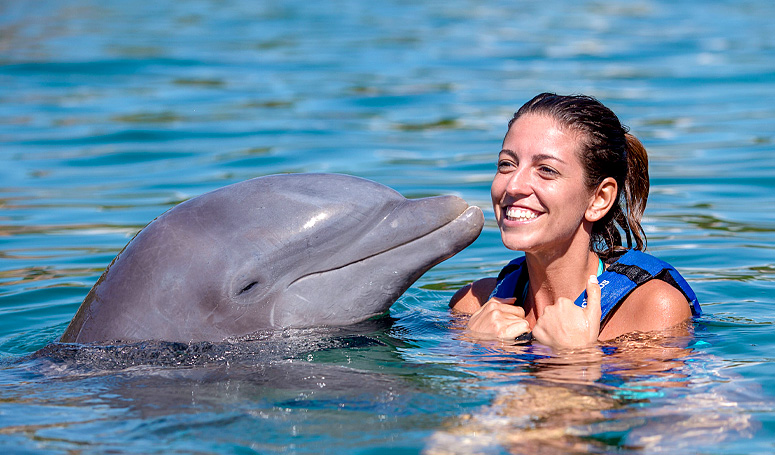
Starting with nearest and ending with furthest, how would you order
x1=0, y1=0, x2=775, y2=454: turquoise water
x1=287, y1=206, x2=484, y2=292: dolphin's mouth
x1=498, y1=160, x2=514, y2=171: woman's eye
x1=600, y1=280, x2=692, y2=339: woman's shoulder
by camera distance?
x1=0, y1=0, x2=775, y2=454: turquoise water
x1=287, y1=206, x2=484, y2=292: dolphin's mouth
x1=600, y1=280, x2=692, y2=339: woman's shoulder
x1=498, y1=160, x2=514, y2=171: woman's eye

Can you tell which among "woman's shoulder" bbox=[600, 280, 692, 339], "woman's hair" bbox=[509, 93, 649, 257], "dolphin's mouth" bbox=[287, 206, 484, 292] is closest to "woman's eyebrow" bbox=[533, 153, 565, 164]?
"woman's hair" bbox=[509, 93, 649, 257]

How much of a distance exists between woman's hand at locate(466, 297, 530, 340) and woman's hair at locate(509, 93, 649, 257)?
27.6 inches

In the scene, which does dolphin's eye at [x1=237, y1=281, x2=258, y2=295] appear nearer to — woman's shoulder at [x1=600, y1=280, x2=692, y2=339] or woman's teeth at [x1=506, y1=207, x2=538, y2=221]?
woman's teeth at [x1=506, y1=207, x2=538, y2=221]

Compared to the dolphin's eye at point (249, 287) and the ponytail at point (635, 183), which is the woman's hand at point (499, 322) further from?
the dolphin's eye at point (249, 287)

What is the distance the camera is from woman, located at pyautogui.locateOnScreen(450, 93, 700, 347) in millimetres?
5422

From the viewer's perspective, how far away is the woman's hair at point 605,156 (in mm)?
5559

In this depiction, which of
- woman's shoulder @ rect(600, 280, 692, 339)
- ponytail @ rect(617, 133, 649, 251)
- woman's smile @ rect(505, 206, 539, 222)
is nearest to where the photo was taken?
woman's shoulder @ rect(600, 280, 692, 339)

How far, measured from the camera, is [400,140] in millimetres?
13828

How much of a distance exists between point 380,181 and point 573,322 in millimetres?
6309

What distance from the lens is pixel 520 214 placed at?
5.54 metres

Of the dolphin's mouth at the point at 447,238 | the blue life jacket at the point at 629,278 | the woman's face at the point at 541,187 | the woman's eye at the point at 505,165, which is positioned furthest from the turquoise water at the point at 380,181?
the woman's eye at the point at 505,165

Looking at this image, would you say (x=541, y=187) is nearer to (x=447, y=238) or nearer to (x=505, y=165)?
(x=505, y=165)

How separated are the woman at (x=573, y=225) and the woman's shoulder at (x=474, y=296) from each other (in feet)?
2.14

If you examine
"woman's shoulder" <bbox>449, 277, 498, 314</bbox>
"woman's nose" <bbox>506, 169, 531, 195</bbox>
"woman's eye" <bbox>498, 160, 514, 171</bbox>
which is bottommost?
"woman's shoulder" <bbox>449, 277, 498, 314</bbox>
